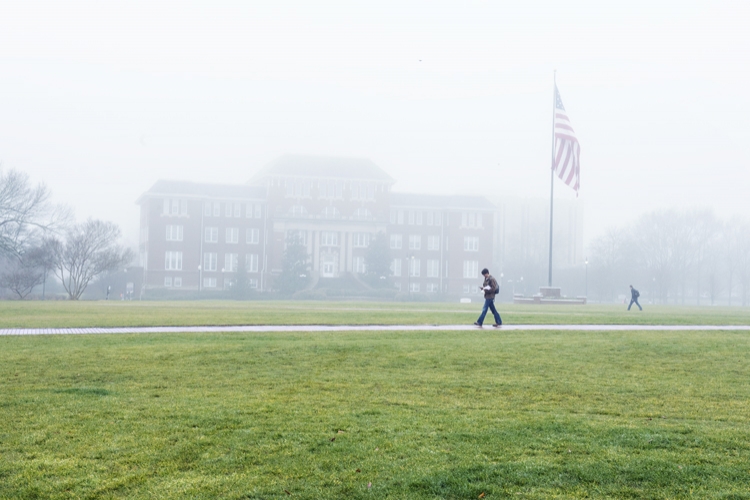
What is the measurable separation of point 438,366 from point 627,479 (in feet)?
22.2

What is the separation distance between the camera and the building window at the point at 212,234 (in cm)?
9631

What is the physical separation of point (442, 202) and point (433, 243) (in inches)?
248

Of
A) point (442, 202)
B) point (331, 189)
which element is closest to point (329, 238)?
point (331, 189)

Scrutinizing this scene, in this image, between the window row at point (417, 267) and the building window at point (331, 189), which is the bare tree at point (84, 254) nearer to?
the building window at point (331, 189)

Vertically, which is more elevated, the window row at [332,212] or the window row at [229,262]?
the window row at [332,212]

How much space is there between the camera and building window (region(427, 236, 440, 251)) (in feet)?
340

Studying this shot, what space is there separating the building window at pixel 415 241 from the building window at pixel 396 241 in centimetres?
169

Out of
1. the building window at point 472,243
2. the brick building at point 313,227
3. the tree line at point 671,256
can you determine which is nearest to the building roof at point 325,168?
the brick building at point 313,227

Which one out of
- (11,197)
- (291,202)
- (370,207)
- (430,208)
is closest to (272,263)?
(291,202)

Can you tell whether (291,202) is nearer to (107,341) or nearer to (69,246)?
(69,246)

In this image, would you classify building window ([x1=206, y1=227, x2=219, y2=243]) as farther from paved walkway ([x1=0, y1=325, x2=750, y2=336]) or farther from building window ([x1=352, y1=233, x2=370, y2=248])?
paved walkway ([x1=0, y1=325, x2=750, y2=336])

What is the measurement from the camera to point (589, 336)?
18.1 metres

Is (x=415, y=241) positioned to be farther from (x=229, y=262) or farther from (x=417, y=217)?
(x=229, y=262)

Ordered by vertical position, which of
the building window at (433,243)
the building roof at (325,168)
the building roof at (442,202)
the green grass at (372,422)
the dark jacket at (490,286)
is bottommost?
the green grass at (372,422)
